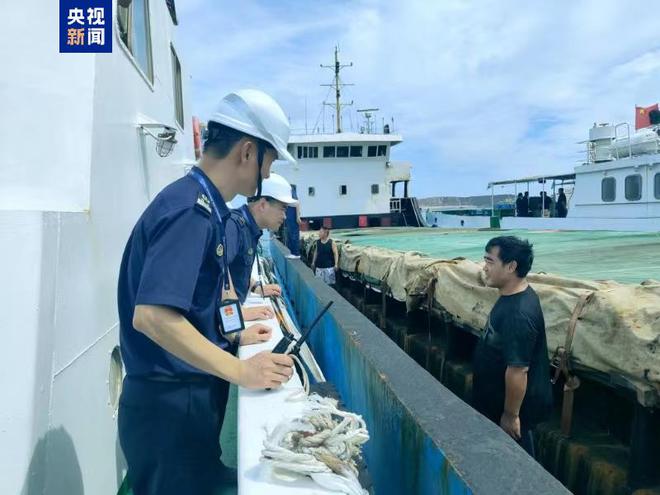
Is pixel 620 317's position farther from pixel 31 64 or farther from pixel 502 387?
pixel 31 64

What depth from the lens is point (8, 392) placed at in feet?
5.08

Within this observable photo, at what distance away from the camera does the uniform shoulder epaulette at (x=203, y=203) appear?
1.53 meters

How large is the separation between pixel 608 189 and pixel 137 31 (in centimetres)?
1679

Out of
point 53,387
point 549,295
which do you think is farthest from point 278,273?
point 53,387

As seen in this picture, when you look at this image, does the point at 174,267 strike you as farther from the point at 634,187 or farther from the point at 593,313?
the point at 634,187

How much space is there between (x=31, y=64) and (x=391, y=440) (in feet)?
7.04

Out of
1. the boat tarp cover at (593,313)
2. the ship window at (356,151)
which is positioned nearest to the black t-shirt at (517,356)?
the boat tarp cover at (593,313)

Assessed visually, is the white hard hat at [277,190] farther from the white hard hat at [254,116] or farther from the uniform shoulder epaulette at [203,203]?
the uniform shoulder epaulette at [203,203]

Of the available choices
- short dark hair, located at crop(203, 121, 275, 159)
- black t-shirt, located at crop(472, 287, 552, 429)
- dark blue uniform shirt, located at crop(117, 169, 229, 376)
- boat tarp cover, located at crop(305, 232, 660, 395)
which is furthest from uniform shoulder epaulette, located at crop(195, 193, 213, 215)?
boat tarp cover, located at crop(305, 232, 660, 395)

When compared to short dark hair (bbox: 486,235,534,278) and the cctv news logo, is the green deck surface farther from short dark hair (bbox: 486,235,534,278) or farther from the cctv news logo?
the cctv news logo

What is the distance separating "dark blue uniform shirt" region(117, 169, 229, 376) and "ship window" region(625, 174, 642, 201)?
55.5 ft

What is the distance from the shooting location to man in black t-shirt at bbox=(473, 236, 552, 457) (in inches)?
126

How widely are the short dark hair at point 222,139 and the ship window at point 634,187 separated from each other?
16.8 meters

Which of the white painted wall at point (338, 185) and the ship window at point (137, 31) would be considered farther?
the white painted wall at point (338, 185)
